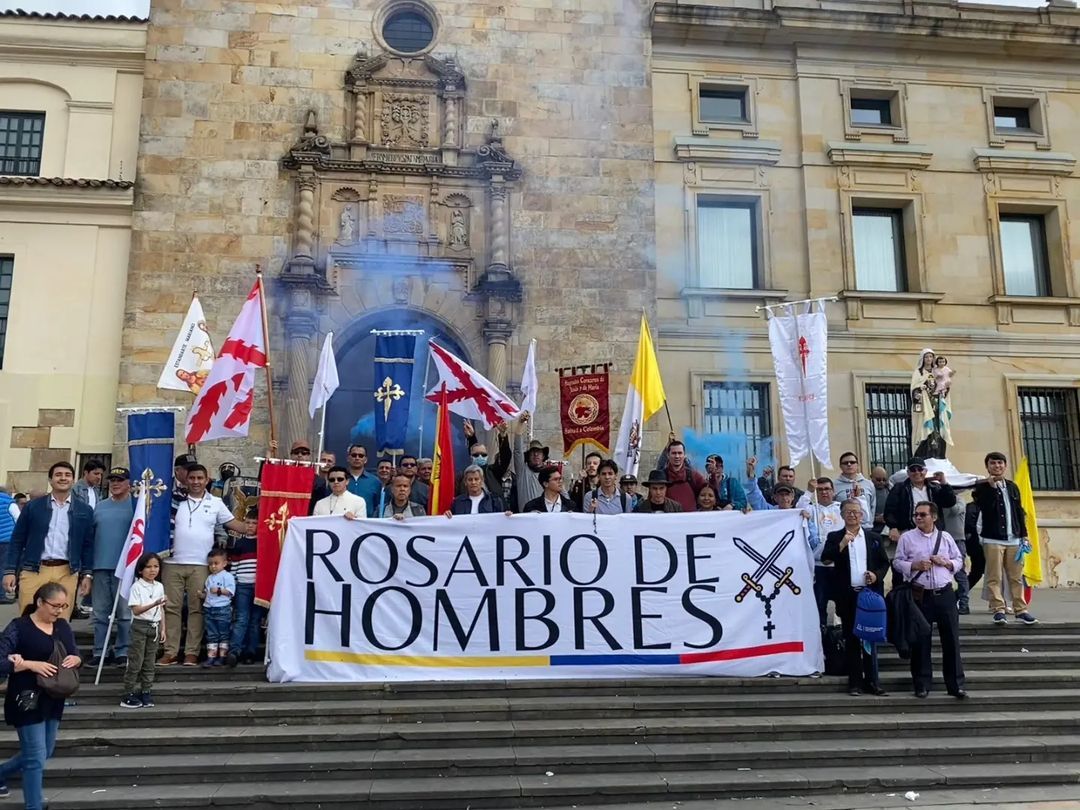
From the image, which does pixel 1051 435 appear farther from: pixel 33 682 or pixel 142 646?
pixel 33 682

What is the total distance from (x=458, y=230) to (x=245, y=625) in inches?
375

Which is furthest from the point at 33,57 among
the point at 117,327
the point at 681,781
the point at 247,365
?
the point at 681,781

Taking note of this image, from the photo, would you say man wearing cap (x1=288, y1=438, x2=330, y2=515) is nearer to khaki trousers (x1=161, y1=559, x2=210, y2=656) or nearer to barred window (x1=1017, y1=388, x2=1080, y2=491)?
khaki trousers (x1=161, y1=559, x2=210, y2=656)

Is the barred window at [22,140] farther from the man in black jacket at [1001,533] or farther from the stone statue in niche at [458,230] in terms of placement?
the man in black jacket at [1001,533]

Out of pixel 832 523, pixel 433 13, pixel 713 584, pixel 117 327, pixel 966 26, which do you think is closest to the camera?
pixel 713 584

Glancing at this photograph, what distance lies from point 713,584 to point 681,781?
7.17ft

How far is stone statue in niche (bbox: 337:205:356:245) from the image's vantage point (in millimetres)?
15562

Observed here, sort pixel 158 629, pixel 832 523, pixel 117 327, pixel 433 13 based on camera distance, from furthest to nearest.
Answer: pixel 433 13 < pixel 117 327 < pixel 832 523 < pixel 158 629

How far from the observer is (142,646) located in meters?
7.40

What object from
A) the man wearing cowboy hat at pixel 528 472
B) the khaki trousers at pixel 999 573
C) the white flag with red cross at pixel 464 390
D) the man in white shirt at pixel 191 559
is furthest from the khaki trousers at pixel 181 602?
the khaki trousers at pixel 999 573

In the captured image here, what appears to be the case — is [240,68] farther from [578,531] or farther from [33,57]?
[578,531]

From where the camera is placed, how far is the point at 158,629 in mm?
7520

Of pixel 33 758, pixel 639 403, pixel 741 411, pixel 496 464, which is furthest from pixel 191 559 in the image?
pixel 741 411

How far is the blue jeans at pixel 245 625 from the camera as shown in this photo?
8.21 m
